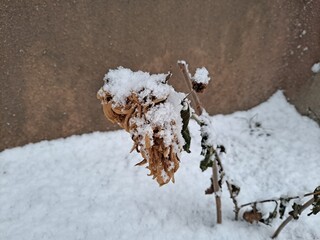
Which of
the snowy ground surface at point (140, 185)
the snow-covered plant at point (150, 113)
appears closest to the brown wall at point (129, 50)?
the snowy ground surface at point (140, 185)

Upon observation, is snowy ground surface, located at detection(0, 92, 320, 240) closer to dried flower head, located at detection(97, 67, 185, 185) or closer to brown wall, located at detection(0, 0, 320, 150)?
brown wall, located at detection(0, 0, 320, 150)

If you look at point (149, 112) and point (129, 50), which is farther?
point (129, 50)

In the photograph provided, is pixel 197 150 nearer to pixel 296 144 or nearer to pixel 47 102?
pixel 296 144

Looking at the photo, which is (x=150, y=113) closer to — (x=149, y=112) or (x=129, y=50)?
(x=149, y=112)

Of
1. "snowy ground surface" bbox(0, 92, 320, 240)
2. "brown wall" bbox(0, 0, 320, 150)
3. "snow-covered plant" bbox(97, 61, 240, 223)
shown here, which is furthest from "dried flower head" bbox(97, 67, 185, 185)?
"brown wall" bbox(0, 0, 320, 150)

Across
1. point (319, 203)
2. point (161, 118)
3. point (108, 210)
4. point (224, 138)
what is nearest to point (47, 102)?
point (108, 210)

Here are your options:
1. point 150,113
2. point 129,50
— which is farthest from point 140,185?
point 150,113

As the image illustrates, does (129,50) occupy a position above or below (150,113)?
above
